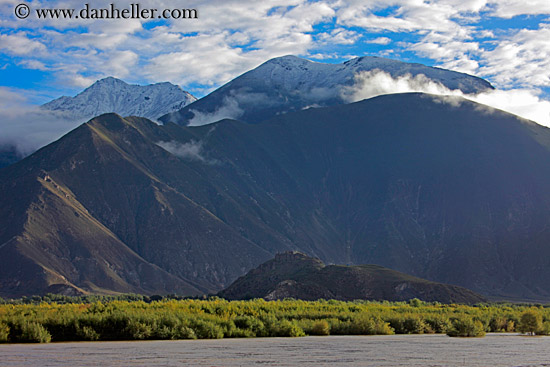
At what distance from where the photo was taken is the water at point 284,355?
18750 millimetres

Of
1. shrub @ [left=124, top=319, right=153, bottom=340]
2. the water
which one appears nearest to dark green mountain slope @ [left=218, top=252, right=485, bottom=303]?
shrub @ [left=124, top=319, right=153, bottom=340]

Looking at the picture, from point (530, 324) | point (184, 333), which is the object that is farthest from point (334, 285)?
point (184, 333)

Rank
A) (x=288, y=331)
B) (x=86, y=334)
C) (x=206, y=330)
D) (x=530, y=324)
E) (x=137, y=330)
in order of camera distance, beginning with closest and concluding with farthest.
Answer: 1. (x=86, y=334)
2. (x=137, y=330)
3. (x=206, y=330)
4. (x=288, y=331)
5. (x=530, y=324)

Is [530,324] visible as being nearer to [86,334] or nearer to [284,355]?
Answer: [284,355]

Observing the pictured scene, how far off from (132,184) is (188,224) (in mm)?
20915

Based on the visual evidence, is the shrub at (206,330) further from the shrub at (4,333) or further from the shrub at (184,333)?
the shrub at (4,333)

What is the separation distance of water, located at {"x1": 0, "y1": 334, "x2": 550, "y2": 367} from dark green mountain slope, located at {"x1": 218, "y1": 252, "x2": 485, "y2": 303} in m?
74.9

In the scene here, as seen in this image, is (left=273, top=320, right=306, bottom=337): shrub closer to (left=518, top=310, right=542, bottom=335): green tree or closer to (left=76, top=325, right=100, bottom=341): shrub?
(left=76, top=325, right=100, bottom=341): shrub

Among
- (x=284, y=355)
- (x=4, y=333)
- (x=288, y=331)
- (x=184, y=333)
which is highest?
(x=4, y=333)

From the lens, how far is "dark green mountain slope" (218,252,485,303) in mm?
103812

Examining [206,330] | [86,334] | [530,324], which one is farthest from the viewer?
[530,324]

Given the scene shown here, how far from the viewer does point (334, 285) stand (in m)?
109

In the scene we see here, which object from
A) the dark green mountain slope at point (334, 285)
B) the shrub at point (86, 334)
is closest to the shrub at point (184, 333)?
the shrub at point (86, 334)

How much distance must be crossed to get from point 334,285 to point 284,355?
3498 inches
